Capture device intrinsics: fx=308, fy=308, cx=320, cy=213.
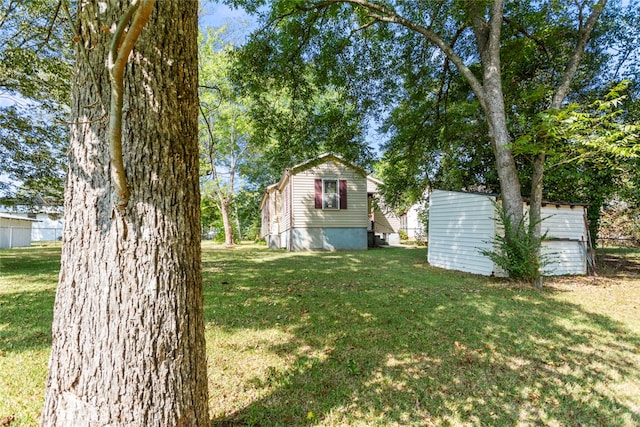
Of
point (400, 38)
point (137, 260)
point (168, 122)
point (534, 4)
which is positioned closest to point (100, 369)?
point (137, 260)

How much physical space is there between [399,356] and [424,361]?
0.25 m

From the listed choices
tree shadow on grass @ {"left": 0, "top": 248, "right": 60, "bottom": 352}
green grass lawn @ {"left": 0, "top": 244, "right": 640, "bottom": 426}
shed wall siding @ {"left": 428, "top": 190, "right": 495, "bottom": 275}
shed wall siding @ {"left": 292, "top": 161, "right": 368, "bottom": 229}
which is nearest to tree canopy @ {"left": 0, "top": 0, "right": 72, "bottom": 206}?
tree shadow on grass @ {"left": 0, "top": 248, "right": 60, "bottom": 352}

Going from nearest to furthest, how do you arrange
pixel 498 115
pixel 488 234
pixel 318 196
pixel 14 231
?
pixel 498 115 → pixel 488 234 → pixel 318 196 → pixel 14 231

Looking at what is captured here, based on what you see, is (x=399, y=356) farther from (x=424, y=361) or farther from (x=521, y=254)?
(x=521, y=254)

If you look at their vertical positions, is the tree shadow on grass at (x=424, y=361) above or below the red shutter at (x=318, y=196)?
below

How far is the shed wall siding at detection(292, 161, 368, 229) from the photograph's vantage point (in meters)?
16.0

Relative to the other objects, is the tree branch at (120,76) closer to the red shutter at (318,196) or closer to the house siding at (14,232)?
the red shutter at (318,196)

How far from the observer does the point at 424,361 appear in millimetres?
3145

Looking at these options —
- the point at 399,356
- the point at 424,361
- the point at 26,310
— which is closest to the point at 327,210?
the point at 26,310

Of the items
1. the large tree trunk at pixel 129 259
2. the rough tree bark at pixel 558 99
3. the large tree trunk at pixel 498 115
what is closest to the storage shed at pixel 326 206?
the large tree trunk at pixel 498 115

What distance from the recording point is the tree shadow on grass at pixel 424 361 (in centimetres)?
236

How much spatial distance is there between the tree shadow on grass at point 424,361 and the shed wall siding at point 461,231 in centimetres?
287

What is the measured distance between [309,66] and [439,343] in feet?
29.1

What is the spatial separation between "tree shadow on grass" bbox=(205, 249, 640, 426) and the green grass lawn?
14 mm
